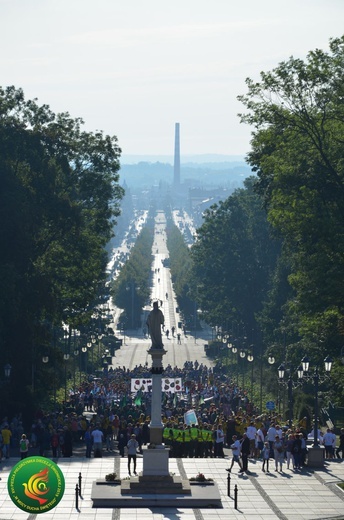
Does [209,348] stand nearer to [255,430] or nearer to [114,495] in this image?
[255,430]

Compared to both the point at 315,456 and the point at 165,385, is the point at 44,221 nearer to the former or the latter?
the point at 165,385

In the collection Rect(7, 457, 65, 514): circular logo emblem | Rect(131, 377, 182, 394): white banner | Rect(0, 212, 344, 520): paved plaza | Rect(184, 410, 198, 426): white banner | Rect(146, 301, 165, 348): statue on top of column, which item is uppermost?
Rect(146, 301, 165, 348): statue on top of column

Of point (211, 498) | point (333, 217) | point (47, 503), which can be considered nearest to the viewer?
point (47, 503)

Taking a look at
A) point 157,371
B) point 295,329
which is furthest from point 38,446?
point 295,329

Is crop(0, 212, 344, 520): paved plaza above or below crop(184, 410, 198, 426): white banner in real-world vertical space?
below

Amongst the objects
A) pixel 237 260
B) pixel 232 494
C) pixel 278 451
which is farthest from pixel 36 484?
pixel 237 260

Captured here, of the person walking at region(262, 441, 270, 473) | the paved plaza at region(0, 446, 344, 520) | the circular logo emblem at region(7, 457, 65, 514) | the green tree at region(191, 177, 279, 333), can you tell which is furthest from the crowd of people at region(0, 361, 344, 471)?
the green tree at region(191, 177, 279, 333)

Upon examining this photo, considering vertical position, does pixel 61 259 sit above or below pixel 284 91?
below

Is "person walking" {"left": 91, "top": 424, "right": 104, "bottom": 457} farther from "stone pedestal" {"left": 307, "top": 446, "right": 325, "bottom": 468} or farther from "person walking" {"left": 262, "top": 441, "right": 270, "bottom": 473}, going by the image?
"stone pedestal" {"left": 307, "top": 446, "right": 325, "bottom": 468}
